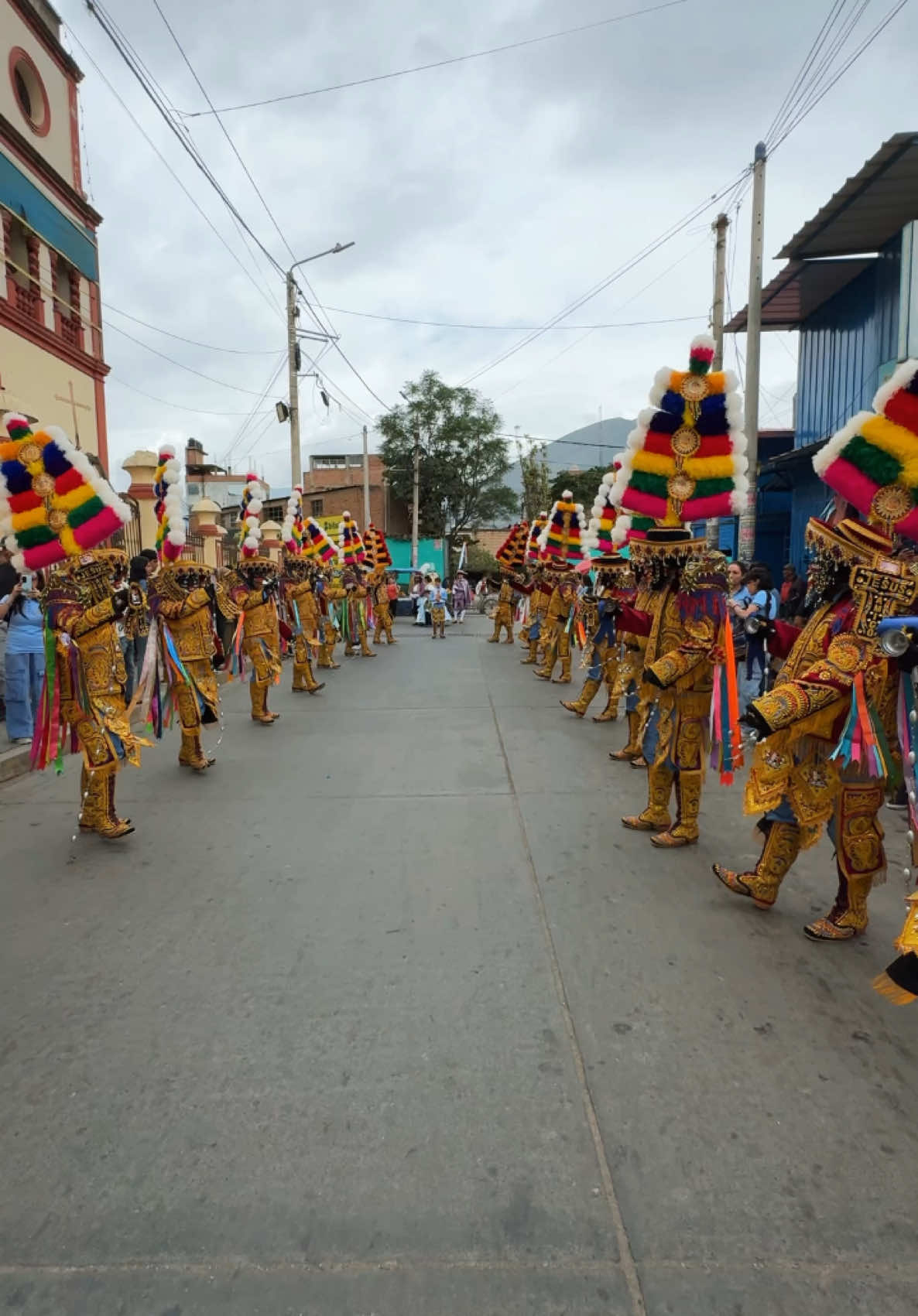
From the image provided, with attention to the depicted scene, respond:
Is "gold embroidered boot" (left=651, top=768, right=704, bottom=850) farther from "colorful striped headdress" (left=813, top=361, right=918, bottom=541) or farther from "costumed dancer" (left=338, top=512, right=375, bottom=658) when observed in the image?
"costumed dancer" (left=338, top=512, right=375, bottom=658)

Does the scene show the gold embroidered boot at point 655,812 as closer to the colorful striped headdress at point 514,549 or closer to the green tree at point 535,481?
the colorful striped headdress at point 514,549

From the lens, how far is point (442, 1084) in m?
2.43

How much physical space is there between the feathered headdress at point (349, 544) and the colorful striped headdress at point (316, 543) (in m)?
1.72

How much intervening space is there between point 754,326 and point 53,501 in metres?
10.7

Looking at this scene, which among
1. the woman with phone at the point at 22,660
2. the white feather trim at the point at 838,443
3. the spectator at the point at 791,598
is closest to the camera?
the white feather trim at the point at 838,443

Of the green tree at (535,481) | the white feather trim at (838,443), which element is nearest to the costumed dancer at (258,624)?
the white feather trim at (838,443)

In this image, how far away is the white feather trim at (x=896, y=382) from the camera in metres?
2.96

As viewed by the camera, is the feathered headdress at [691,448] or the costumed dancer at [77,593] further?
the costumed dancer at [77,593]

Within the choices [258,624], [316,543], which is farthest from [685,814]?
[316,543]

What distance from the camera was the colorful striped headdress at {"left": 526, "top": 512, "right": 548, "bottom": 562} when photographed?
12874 mm

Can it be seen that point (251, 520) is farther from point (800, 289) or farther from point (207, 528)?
point (800, 289)

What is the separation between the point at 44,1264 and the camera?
1.82 meters

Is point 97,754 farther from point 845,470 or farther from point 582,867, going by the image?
point 845,470

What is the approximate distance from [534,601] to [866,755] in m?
10.3
